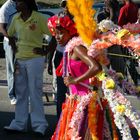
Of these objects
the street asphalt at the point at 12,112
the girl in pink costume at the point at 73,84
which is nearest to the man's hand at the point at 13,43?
the street asphalt at the point at 12,112

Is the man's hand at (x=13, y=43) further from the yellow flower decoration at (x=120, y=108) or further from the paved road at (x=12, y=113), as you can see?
the yellow flower decoration at (x=120, y=108)

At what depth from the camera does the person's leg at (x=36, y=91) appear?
23.7 feet

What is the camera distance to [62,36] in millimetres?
5461

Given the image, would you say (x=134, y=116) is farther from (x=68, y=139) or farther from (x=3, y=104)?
(x=3, y=104)

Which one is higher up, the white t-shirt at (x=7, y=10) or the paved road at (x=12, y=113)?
the white t-shirt at (x=7, y=10)

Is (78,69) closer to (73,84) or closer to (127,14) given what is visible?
(73,84)

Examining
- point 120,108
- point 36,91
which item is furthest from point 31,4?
point 120,108

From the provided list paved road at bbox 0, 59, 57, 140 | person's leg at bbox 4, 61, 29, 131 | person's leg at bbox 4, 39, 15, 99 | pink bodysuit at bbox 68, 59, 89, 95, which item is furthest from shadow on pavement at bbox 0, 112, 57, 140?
pink bodysuit at bbox 68, 59, 89, 95

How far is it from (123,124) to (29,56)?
96.0 inches

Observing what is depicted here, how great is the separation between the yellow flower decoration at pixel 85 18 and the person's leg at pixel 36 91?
2034mm

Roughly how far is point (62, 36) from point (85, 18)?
318 mm

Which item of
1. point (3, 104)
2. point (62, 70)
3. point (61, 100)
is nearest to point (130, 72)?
point (3, 104)

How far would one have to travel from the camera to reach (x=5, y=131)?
24.8 ft

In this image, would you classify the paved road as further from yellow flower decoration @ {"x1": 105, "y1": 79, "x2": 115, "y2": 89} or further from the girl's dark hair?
yellow flower decoration @ {"x1": 105, "y1": 79, "x2": 115, "y2": 89}
